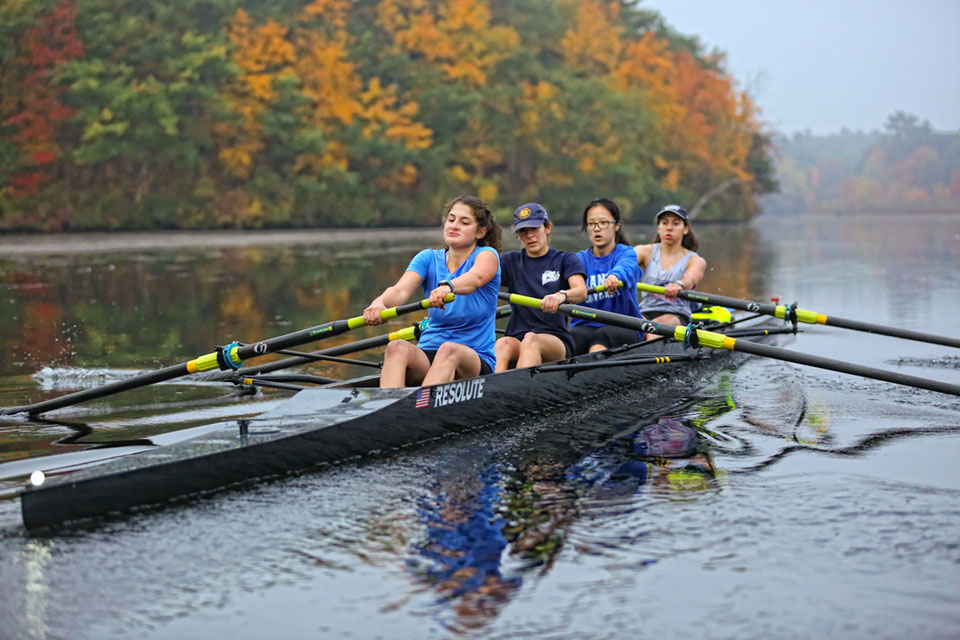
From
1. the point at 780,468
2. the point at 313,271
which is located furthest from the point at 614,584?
the point at 313,271

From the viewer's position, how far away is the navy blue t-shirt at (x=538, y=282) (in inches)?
350

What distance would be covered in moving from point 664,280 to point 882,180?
560 feet

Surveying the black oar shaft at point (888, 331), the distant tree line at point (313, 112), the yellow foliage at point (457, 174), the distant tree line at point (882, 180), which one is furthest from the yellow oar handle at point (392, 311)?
the distant tree line at point (882, 180)

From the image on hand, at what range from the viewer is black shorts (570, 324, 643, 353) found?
9.64 metres

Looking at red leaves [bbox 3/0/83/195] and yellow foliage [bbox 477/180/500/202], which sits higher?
red leaves [bbox 3/0/83/195]

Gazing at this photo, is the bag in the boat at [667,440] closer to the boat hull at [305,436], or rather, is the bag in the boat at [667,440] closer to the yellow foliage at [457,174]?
the boat hull at [305,436]

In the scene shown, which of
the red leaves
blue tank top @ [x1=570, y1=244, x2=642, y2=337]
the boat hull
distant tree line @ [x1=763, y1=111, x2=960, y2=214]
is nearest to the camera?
the boat hull

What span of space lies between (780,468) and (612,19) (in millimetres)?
64648

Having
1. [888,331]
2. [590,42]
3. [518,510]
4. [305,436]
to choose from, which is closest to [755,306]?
[888,331]

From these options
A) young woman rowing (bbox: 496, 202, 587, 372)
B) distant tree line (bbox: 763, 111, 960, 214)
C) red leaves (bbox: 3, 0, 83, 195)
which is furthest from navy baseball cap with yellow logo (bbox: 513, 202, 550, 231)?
distant tree line (bbox: 763, 111, 960, 214)

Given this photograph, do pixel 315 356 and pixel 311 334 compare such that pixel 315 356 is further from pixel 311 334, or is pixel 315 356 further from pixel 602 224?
pixel 602 224

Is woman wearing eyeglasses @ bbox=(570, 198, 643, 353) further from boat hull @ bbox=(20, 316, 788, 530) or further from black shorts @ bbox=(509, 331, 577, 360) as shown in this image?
boat hull @ bbox=(20, 316, 788, 530)

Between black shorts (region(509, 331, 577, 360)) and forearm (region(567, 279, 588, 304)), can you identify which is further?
black shorts (region(509, 331, 577, 360))

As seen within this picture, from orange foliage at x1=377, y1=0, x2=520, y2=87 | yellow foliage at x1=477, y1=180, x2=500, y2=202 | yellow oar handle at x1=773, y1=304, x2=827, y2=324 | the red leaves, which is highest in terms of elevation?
orange foliage at x1=377, y1=0, x2=520, y2=87
